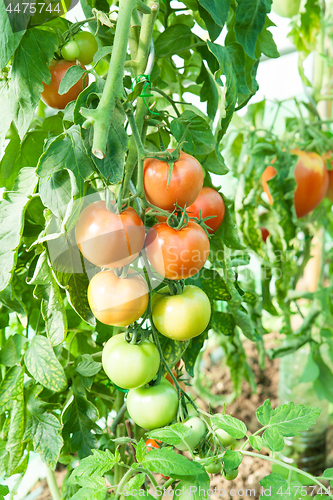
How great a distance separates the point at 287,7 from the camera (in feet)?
3.58

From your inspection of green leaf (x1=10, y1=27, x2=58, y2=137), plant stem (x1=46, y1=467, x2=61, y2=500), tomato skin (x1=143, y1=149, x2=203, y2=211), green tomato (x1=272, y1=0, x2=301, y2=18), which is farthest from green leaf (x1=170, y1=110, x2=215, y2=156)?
green tomato (x1=272, y1=0, x2=301, y2=18)

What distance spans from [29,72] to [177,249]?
0.26 meters

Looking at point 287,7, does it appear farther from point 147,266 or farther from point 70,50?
A: point 147,266

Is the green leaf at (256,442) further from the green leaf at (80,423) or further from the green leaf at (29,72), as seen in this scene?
the green leaf at (29,72)

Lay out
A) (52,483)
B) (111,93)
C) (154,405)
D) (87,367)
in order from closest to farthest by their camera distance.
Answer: (111,93) → (154,405) → (87,367) → (52,483)

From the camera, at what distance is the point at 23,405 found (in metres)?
0.54

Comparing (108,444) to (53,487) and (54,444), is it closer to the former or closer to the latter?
(53,487)

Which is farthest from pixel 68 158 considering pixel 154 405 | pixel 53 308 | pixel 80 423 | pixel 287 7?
pixel 287 7

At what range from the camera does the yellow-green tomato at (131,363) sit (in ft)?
1.38

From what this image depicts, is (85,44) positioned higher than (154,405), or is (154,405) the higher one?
(85,44)

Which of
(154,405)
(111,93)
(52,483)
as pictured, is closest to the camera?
(111,93)

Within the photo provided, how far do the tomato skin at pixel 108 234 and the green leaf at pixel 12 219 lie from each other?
0.23ft

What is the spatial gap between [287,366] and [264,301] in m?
0.44

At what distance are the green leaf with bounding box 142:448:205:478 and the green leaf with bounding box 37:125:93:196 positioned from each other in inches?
10.5
